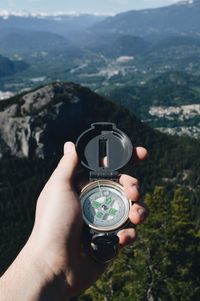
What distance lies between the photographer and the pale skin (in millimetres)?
5598

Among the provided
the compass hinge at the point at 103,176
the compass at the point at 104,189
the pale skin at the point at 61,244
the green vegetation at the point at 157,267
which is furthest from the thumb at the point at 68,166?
the green vegetation at the point at 157,267

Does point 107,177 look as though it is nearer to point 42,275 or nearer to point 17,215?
point 42,275

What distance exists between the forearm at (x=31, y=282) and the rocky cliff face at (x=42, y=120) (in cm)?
7745

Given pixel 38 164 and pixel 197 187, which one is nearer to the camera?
pixel 38 164

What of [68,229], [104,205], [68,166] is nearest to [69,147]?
[68,166]

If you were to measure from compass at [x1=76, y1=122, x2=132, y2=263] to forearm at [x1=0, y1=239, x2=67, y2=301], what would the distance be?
0.52 metres

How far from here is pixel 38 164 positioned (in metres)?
84.6

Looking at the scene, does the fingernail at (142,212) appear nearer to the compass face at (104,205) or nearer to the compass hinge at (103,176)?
the compass face at (104,205)

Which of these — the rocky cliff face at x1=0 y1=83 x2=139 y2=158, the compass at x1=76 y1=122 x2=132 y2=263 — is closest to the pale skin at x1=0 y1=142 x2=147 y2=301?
the compass at x1=76 y1=122 x2=132 y2=263

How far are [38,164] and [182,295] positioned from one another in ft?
196

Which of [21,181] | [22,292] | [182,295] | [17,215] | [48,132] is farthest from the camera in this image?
[48,132]

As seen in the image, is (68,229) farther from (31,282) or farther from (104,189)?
(31,282)

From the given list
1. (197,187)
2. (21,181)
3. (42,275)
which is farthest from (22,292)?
(197,187)

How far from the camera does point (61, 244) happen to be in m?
5.81
